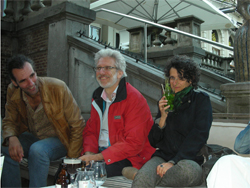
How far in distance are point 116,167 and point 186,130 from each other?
2.77 ft

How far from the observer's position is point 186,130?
2.56 metres

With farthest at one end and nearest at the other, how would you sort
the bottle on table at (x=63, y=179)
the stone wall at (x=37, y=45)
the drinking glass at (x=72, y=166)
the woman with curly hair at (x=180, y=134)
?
the stone wall at (x=37, y=45) < the woman with curly hair at (x=180, y=134) < the drinking glass at (x=72, y=166) < the bottle on table at (x=63, y=179)

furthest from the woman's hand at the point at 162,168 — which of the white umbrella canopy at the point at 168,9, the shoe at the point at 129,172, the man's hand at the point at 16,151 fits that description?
the white umbrella canopy at the point at 168,9

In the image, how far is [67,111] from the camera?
319 cm

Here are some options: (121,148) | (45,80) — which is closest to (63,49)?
(45,80)

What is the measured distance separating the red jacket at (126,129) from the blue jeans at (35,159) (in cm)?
39

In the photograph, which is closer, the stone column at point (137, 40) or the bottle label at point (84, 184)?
the bottle label at point (84, 184)

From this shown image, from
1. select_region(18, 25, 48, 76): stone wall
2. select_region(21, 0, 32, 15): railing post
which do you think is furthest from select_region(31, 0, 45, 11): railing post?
select_region(18, 25, 48, 76): stone wall

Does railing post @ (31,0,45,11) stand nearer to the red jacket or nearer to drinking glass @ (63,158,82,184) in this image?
the red jacket

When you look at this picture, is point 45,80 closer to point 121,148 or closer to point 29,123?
point 29,123

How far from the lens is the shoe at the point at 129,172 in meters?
2.61

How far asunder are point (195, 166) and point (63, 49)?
411 centimetres

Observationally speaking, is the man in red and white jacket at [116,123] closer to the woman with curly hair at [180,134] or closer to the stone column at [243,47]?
the woman with curly hair at [180,134]

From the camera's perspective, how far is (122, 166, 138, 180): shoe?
8.57 ft
